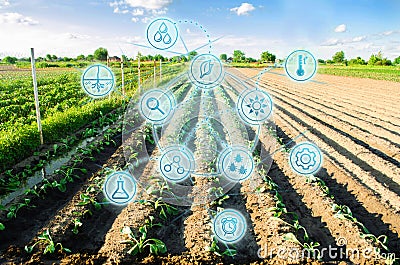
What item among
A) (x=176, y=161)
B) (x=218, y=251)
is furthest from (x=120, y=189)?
(x=218, y=251)

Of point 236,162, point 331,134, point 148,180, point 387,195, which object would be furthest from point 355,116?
point 236,162

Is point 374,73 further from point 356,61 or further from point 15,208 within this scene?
point 15,208

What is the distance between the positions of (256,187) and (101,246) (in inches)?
97.4

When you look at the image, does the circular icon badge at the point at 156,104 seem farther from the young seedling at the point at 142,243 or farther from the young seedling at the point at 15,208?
the young seedling at the point at 15,208

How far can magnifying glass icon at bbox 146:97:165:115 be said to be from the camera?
303 cm

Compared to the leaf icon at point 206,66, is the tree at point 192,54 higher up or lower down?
higher up

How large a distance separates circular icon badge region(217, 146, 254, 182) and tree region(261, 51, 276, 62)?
36.0 inches

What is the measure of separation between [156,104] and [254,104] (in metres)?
0.86

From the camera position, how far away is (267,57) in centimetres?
334

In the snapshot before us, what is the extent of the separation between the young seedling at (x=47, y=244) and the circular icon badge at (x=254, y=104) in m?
2.47

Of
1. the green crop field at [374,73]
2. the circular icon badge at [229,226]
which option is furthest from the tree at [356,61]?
the circular icon badge at [229,226]

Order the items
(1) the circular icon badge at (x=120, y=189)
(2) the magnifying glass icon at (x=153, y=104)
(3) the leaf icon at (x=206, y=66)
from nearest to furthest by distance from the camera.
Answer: (3) the leaf icon at (x=206, y=66) → (2) the magnifying glass icon at (x=153, y=104) → (1) the circular icon badge at (x=120, y=189)

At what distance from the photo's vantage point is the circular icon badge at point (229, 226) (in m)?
4.05

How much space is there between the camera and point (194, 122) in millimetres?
3998
